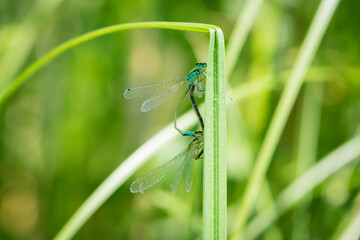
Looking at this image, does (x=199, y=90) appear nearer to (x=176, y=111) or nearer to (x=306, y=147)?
(x=176, y=111)

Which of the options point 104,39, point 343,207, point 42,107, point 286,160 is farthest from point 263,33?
point 42,107

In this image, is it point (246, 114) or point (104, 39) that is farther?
point (104, 39)

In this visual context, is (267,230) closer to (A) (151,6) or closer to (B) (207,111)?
(B) (207,111)

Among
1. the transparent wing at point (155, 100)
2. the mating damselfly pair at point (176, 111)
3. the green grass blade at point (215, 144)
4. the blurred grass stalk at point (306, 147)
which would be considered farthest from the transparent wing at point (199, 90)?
the blurred grass stalk at point (306, 147)

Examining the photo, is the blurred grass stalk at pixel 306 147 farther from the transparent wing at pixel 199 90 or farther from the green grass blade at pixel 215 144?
the green grass blade at pixel 215 144

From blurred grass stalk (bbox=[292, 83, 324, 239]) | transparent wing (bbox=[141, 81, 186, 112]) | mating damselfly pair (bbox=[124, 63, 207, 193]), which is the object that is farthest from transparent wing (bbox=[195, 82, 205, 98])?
blurred grass stalk (bbox=[292, 83, 324, 239])

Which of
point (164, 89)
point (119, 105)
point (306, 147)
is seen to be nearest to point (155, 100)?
point (164, 89)
